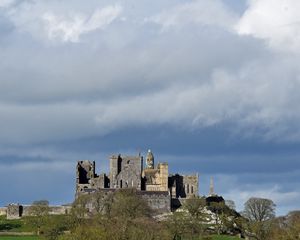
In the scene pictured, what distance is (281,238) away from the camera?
410 ft

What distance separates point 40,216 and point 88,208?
10.4 m

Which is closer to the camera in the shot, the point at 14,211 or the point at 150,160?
the point at 14,211

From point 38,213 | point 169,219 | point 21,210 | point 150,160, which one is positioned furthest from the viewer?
point 150,160

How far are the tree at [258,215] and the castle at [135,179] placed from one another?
16266 mm

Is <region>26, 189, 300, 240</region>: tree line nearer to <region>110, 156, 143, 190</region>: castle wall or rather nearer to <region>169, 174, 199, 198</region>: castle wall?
<region>110, 156, 143, 190</region>: castle wall

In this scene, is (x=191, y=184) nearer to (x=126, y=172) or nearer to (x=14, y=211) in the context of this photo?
(x=126, y=172)

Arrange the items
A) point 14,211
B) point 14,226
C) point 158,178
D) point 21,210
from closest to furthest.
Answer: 1. point 14,226
2. point 14,211
3. point 21,210
4. point 158,178

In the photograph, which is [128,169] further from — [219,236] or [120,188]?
[219,236]

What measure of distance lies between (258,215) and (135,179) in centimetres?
2746

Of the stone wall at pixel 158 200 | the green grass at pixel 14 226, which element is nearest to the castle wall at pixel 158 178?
the stone wall at pixel 158 200

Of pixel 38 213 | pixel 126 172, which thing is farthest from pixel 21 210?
pixel 126 172

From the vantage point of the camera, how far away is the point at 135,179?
175875 millimetres

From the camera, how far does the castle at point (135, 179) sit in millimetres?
174875

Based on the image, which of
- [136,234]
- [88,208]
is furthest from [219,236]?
[136,234]
